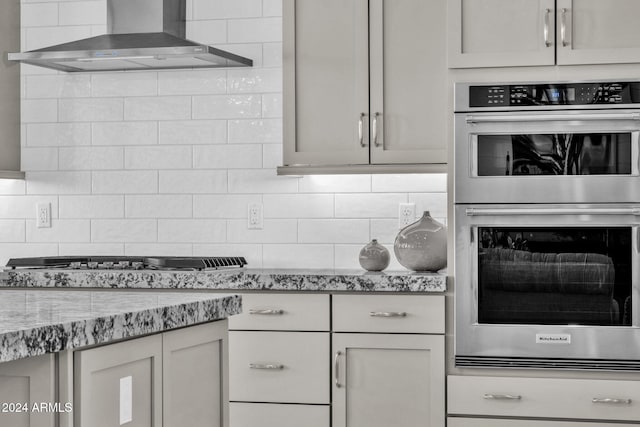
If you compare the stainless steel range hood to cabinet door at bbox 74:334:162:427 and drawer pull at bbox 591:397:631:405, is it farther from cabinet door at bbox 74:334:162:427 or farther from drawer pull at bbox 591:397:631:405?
cabinet door at bbox 74:334:162:427

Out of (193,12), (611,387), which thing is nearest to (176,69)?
(193,12)

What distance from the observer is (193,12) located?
449cm

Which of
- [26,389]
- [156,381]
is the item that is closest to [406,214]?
[156,381]

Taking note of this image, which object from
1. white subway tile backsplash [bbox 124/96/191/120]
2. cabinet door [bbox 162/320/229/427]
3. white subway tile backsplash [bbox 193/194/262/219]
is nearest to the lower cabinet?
cabinet door [bbox 162/320/229/427]

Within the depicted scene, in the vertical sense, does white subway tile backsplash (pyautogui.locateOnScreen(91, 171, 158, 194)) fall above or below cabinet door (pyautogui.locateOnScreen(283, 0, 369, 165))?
below

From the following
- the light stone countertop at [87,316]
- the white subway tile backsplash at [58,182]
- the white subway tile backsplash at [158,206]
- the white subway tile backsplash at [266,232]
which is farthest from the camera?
the white subway tile backsplash at [58,182]

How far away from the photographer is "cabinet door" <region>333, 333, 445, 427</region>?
11.8 ft

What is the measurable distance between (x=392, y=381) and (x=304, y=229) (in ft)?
3.31

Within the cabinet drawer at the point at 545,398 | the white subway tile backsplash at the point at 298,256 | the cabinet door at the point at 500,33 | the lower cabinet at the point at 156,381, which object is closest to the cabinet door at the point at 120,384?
the lower cabinet at the point at 156,381

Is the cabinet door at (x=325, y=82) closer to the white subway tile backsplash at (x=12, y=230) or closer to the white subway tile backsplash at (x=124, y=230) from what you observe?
the white subway tile backsplash at (x=124, y=230)

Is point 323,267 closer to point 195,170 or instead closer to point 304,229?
point 304,229

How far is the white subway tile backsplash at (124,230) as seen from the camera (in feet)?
14.9

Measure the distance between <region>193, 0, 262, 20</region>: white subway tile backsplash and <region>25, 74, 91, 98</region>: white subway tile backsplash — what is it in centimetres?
66

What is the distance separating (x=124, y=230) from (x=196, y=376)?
2621 mm
